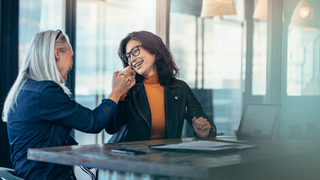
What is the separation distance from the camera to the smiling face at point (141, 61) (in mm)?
2215

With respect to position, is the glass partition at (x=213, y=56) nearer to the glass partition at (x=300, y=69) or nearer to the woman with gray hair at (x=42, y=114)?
the glass partition at (x=300, y=69)

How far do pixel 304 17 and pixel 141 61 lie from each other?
1.29 meters

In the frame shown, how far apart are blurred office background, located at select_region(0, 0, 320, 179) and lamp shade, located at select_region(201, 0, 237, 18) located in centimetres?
1

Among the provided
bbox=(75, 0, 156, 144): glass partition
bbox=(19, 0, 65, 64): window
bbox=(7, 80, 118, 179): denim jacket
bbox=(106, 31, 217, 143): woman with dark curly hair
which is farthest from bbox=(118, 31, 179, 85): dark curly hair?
bbox=(75, 0, 156, 144): glass partition

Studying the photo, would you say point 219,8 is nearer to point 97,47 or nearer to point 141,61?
point 141,61

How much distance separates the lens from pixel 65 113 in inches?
56.6

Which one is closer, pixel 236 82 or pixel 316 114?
pixel 316 114

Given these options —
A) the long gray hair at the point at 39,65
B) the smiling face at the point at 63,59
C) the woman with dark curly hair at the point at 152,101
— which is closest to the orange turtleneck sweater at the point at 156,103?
the woman with dark curly hair at the point at 152,101

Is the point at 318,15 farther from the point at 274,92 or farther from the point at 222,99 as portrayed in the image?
the point at 222,99

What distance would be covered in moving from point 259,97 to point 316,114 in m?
0.52

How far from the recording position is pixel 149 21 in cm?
383

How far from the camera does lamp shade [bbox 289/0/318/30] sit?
227cm

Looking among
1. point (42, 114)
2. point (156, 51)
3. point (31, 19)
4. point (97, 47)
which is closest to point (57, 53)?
point (42, 114)

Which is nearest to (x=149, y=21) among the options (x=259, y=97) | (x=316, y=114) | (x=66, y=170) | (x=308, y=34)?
(x=259, y=97)
